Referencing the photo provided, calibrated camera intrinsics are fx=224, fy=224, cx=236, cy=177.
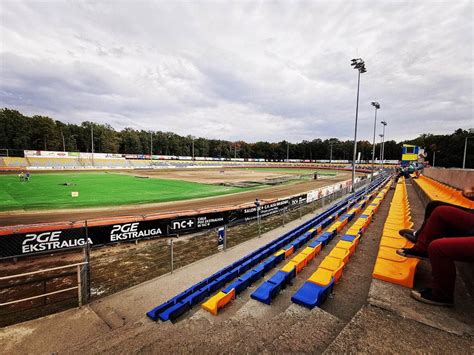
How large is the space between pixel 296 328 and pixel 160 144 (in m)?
127

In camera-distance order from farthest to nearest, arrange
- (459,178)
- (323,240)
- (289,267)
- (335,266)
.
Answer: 1. (459,178)
2. (323,240)
3. (289,267)
4. (335,266)

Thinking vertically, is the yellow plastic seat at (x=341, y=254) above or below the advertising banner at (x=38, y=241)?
above

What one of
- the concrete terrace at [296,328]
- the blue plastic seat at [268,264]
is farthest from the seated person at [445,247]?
the blue plastic seat at [268,264]

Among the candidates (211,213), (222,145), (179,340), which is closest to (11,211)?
(211,213)

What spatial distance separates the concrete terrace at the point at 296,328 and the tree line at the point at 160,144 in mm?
72831

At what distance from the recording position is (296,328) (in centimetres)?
270

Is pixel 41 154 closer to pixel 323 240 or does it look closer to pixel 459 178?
pixel 323 240

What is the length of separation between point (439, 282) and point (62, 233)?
12042mm

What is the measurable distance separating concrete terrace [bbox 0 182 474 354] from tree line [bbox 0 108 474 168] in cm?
7283

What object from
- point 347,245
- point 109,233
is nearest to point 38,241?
point 109,233

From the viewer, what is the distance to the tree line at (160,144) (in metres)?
79.0

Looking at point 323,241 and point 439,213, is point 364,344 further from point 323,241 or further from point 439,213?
point 323,241

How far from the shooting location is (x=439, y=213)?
3146 millimetres

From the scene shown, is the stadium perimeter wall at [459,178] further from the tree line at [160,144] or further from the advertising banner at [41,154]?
the advertising banner at [41,154]
